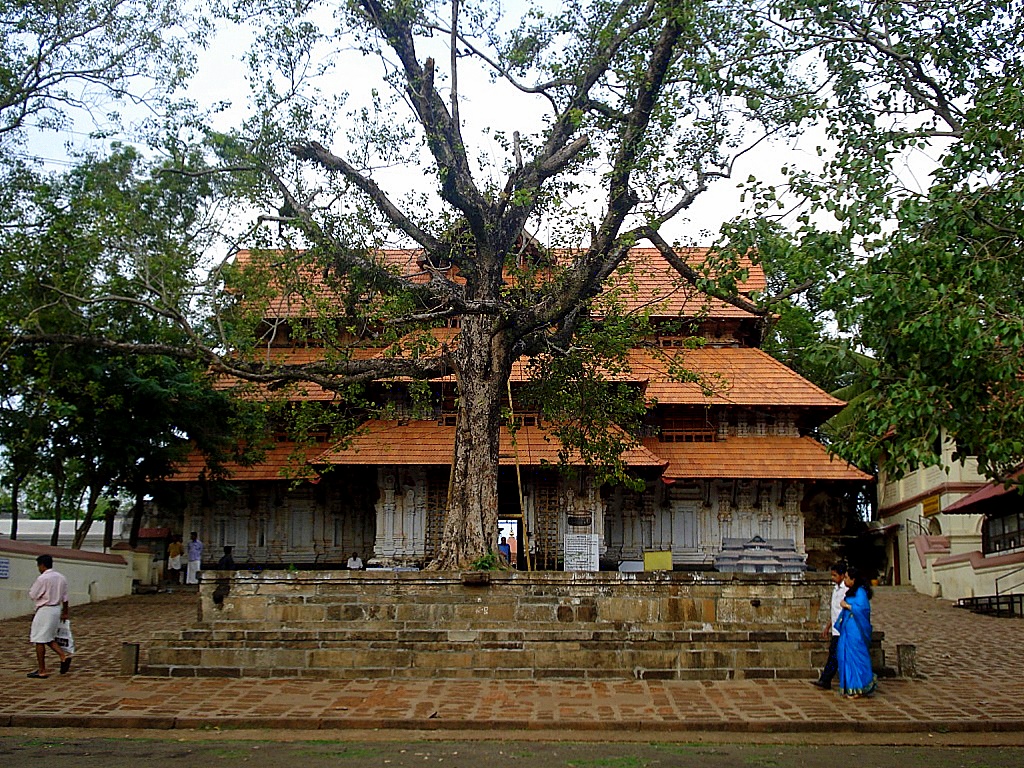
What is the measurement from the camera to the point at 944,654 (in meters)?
13.1

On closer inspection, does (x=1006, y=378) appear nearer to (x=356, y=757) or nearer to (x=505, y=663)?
(x=356, y=757)

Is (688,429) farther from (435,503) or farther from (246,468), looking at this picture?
(246,468)

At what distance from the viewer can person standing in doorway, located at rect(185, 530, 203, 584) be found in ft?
74.7

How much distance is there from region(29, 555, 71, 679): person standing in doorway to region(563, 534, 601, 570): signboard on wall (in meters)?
12.1

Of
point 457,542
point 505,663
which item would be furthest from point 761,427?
point 505,663

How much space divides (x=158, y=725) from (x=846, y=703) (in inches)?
236

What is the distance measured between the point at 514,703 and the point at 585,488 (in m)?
12.9

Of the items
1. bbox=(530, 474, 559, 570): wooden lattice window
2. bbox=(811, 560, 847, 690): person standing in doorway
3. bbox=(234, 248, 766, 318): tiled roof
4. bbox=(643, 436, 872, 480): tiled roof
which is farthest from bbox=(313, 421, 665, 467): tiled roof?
bbox=(811, 560, 847, 690): person standing in doorway

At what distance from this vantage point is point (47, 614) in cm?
1084

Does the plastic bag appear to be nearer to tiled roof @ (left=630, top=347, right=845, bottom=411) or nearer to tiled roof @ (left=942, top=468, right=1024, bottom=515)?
tiled roof @ (left=630, top=347, right=845, bottom=411)

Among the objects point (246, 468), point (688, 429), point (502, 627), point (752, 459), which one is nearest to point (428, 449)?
point (246, 468)

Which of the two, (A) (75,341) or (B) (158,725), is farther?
(A) (75,341)

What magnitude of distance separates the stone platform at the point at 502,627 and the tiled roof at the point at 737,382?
10267 mm

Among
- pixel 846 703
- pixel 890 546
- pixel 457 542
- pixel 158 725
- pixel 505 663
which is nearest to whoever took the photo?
pixel 158 725
